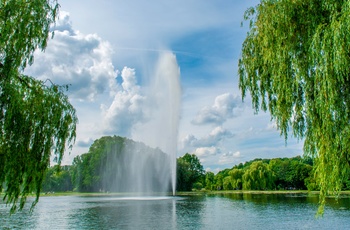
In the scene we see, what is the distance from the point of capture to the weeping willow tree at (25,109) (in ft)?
26.9

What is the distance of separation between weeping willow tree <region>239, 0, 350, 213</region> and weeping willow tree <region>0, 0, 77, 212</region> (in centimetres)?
600

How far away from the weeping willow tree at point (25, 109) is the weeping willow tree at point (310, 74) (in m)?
6.00

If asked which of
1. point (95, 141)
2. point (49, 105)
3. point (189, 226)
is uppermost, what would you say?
point (95, 141)

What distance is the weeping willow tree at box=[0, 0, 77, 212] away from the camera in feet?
26.9

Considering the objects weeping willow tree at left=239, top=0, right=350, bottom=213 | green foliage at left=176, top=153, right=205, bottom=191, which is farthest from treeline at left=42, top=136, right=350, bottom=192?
weeping willow tree at left=239, top=0, right=350, bottom=213

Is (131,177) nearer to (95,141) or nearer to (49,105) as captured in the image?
(95,141)

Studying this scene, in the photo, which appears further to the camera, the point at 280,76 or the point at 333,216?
the point at 333,216

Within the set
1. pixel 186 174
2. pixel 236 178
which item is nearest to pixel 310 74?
pixel 186 174

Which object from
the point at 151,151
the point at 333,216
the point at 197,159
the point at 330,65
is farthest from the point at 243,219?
the point at 197,159

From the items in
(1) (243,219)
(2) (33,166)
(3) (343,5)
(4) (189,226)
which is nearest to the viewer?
(3) (343,5)

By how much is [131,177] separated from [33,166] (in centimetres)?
5282

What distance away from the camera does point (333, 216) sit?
20484 mm

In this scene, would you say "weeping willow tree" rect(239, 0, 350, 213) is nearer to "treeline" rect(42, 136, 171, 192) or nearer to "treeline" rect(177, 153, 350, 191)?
"treeline" rect(42, 136, 171, 192)

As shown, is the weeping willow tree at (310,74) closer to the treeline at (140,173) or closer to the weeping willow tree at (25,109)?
the weeping willow tree at (25,109)
